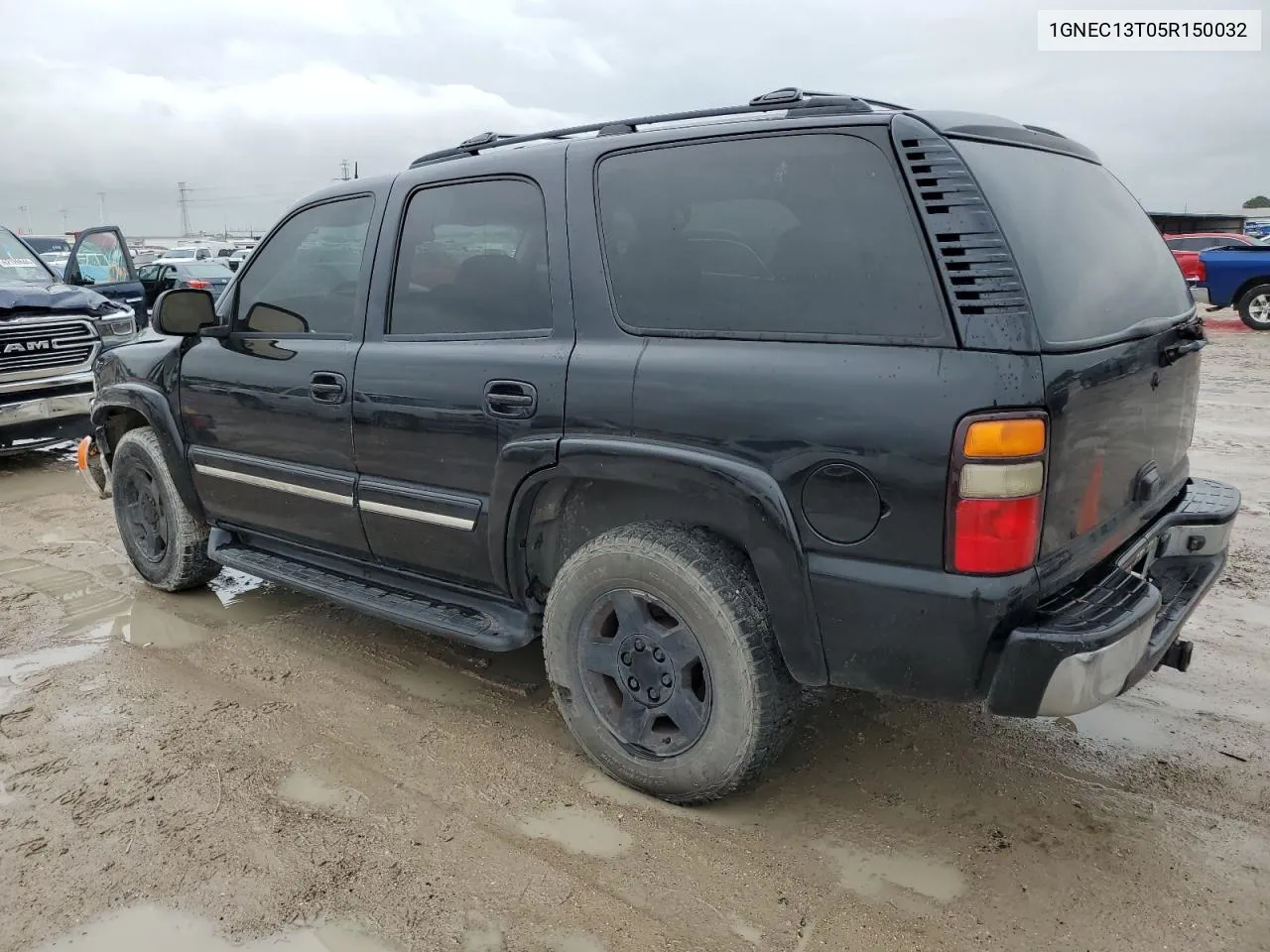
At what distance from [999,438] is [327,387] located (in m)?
2.35

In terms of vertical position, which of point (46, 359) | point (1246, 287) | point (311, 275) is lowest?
point (1246, 287)

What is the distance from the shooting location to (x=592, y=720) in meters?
2.88

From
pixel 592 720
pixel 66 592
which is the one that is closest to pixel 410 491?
pixel 592 720

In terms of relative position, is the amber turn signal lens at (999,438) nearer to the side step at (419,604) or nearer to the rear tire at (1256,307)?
the side step at (419,604)

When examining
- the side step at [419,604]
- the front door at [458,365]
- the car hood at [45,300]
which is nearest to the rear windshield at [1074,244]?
the front door at [458,365]

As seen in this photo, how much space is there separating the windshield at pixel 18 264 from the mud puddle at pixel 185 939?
7555 millimetres

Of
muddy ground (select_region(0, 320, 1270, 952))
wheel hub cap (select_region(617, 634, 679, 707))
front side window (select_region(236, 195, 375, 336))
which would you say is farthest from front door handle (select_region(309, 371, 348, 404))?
wheel hub cap (select_region(617, 634, 679, 707))

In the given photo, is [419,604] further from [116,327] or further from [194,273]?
[194,273]

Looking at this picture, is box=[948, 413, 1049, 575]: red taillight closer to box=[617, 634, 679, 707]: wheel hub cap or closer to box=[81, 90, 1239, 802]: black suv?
box=[81, 90, 1239, 802]: black suv

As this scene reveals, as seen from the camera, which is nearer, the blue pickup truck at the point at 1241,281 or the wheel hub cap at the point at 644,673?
the wheel hub cap at the point at 644,673

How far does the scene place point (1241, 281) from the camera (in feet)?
48.8

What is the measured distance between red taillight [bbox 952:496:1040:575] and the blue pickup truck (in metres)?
15.5

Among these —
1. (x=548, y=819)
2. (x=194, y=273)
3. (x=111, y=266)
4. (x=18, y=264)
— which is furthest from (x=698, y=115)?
(x=194, y=273)

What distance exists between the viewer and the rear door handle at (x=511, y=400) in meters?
2.86
